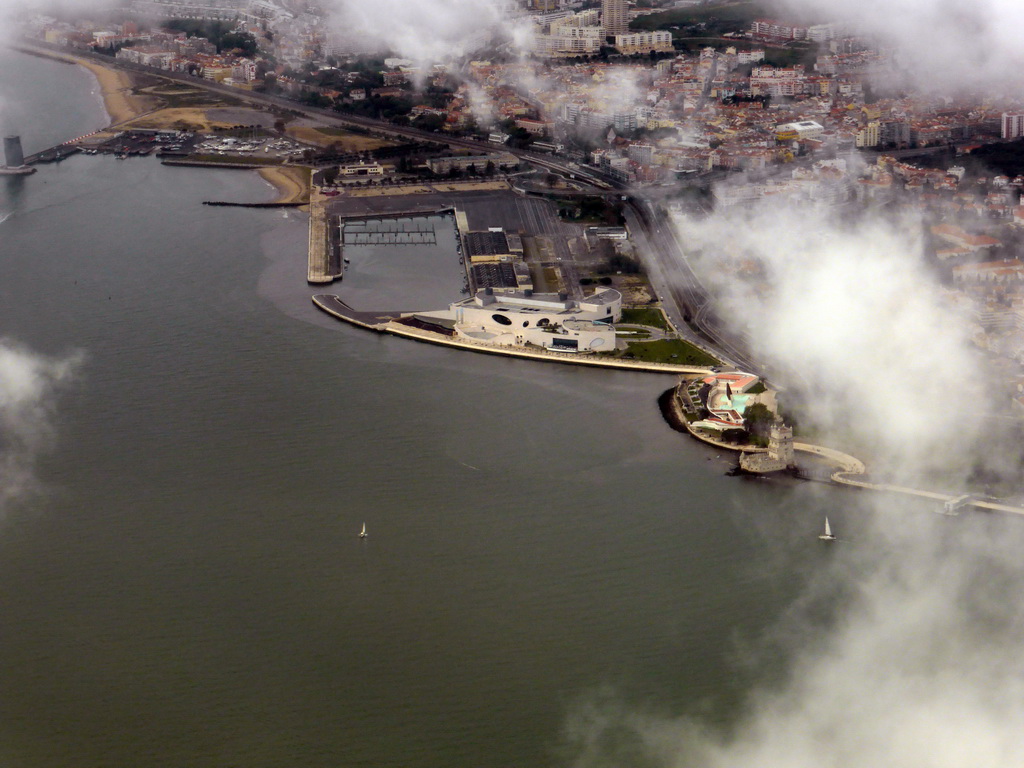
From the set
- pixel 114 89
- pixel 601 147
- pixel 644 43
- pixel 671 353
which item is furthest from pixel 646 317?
pixel 644 43

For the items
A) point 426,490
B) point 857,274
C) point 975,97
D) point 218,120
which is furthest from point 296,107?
point 426,490

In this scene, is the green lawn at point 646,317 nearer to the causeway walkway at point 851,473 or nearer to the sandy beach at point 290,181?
the causeway walkway at point 851,473

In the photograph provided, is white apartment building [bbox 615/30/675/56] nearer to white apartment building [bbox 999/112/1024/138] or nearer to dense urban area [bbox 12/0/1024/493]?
dense urban area [bbox 12/0/1024/493]

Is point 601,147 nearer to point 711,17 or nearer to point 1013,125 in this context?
point 1013,125

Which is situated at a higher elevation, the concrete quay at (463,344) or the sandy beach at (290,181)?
the sandy beach at (290,181)

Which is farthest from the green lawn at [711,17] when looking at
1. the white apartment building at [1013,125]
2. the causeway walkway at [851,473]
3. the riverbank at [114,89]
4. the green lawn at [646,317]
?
the causeway walkway at [851,473]
